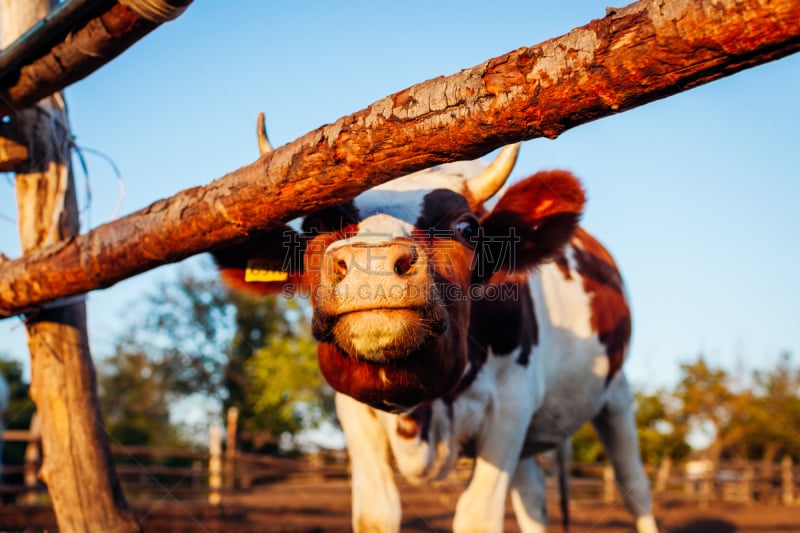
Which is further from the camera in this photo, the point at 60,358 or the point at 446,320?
the point at 60,358

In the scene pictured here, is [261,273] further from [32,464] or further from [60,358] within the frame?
[32,464]

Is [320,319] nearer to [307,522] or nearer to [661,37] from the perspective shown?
[661,37]

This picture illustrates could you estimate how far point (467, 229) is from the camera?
3.04 metres

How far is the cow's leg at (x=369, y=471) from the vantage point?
355cm

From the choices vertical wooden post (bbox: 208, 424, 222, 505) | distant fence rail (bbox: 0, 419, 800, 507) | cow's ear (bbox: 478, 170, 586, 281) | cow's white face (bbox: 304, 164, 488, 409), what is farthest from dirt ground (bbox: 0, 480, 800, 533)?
cow's white face (bbox: 304, 164, 488, 409)

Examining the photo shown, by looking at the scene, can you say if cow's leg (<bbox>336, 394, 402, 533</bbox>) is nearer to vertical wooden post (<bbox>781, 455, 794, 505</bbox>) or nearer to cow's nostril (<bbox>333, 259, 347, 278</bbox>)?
cow's nostril (<bbox>333, 259, 347, 278</bbox>)

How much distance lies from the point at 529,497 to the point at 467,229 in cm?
320

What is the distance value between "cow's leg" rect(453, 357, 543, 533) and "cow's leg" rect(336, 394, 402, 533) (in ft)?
1.17

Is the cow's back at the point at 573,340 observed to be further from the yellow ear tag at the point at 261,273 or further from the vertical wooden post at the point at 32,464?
the vertical wooden post at the point at 32,464

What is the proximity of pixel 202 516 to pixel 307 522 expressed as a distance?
147 cm

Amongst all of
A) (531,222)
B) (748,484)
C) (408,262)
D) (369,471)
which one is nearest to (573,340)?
(531,222)

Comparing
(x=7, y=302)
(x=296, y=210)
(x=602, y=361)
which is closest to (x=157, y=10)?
(x=296, y=210)

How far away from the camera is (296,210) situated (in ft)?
7.61

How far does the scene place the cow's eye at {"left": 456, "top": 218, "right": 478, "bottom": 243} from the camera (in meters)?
2.98
